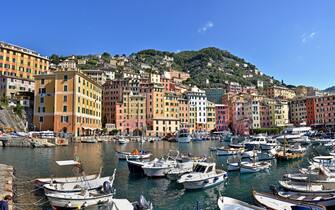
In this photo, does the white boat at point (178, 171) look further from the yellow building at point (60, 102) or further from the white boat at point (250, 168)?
the yellow building at point (60, 102)

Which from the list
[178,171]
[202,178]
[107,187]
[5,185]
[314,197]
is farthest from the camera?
[178,171]

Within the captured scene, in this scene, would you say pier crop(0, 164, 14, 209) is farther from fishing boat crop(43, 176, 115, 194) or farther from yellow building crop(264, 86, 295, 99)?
yellow building crop(264, 86, 295, 99)

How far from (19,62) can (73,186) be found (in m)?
90.7

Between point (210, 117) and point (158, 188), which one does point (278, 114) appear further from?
point (158, 188)

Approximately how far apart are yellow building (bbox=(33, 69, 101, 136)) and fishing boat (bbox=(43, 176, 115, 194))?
6009 centimetres

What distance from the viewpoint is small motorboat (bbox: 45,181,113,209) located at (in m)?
17.4

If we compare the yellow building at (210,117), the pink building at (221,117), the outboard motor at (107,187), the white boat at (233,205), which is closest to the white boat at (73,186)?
the outboard motor at (107,187)

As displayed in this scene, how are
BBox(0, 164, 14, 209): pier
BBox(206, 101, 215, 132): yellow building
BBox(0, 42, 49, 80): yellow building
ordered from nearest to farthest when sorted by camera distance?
BBox(0, 164, 14, 209): pier, BBox(0, 42, 49, 80): yellow building, BBox(206, 101, 215, 132): yellow building

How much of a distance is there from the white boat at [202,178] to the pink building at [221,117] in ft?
357

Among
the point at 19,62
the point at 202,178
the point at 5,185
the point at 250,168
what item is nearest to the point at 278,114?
the point at 19,62

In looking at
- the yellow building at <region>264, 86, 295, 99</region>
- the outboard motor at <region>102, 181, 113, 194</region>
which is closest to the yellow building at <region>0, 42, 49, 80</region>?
the outboard motor at <region>102, 181, 113, 194</region>

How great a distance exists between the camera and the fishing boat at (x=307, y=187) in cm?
1962

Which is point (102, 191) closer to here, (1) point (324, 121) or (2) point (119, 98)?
(2) point (119, 98)

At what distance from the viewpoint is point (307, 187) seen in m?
20.5
